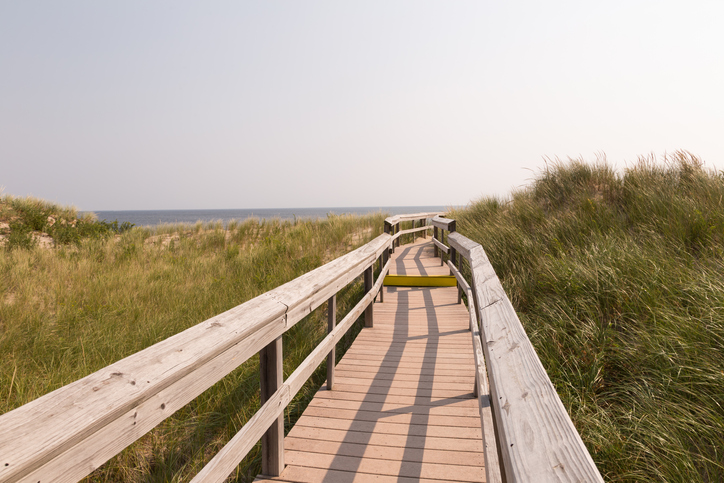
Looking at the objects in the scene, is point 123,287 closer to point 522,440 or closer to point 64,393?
point 64,393

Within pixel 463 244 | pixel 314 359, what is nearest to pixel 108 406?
pixel 314 359

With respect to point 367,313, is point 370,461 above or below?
below

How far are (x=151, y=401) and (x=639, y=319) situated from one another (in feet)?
13.2

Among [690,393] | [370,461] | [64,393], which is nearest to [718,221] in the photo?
[690,393]

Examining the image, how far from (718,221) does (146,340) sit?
6.81m

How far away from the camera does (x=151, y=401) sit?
1185 mm

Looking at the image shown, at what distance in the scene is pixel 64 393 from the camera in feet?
3.21

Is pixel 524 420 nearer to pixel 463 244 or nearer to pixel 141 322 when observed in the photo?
pixel 463 244

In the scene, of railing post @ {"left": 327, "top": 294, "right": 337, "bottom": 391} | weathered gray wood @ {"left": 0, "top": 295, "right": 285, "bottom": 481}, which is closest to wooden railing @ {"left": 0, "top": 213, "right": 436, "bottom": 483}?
weathered gray wood @ {"left": 0, "top": 295, "right": 285, "bottom": 481}

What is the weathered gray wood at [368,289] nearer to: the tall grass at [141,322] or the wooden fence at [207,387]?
the tall grass at [141,322]

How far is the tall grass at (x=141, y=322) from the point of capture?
9.49ft

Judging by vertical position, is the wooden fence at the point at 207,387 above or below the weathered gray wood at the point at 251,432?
above

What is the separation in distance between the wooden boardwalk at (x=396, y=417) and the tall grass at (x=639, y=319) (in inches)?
33.0

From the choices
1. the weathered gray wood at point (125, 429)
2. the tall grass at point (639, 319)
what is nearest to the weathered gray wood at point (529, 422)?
the weathered gray wood at point (125, 429)
